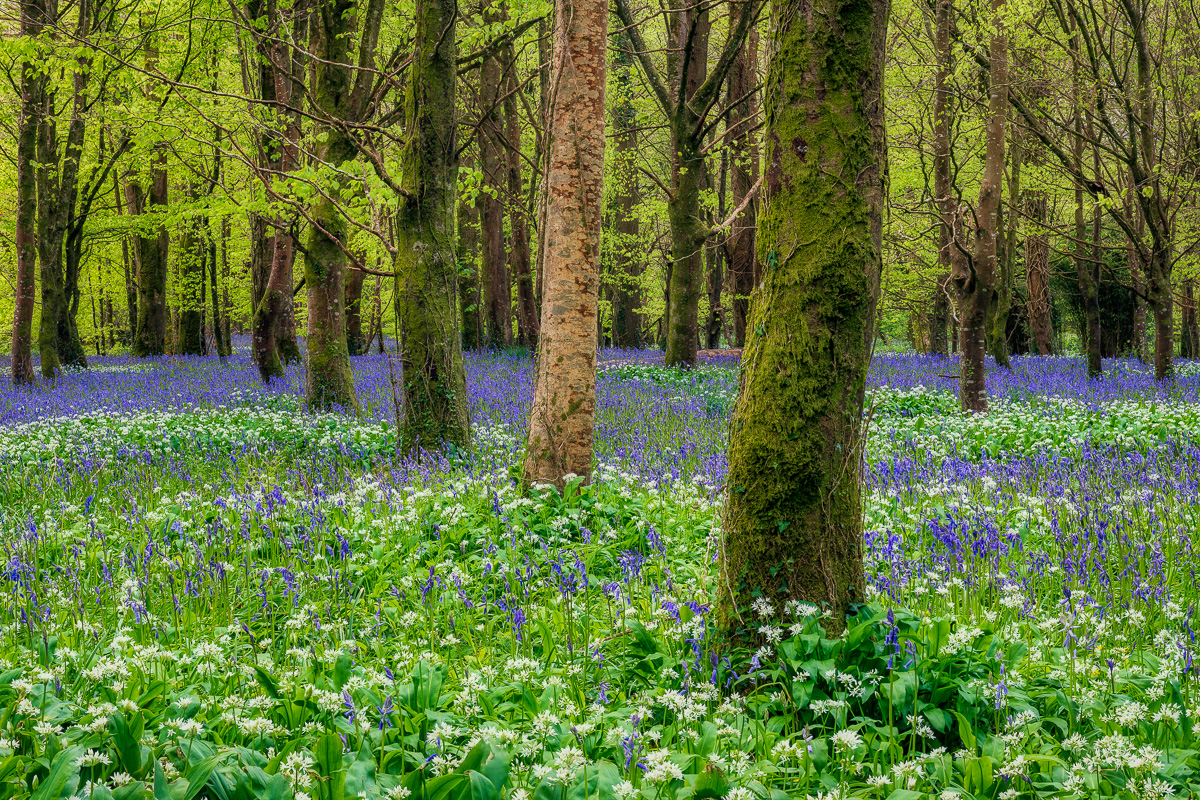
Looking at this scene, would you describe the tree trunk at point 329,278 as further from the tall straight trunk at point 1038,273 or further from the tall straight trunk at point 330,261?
the tall straight trunk at point 1038,273

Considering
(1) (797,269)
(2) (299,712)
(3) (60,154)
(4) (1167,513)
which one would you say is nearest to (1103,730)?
(1) (797,269)

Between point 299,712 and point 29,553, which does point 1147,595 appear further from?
point 29,553

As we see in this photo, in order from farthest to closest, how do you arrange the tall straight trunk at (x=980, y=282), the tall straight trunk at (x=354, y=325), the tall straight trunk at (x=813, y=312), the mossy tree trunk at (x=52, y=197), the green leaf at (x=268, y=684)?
the tall straight trunk at (x=354, y=325) < the mossy tree trunk at (x=52, y=197) < the tall straight trunk at (x=980, y=282) < the tall straight trunk at (x=813, y=312) < the green leaf at (x=268, y=684)

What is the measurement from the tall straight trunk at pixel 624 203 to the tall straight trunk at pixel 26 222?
15.6 m

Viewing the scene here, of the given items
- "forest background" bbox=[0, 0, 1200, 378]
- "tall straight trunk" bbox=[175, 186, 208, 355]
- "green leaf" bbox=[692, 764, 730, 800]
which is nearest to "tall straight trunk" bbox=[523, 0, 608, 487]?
"forest background" bbox=[0, 0, 1200, 378]

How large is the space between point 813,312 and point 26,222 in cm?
1834

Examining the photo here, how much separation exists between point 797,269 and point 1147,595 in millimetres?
2659

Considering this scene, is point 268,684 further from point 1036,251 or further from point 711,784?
point 1036,251

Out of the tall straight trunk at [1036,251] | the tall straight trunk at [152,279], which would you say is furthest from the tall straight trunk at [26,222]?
the tall straight trunk at [1036,251]

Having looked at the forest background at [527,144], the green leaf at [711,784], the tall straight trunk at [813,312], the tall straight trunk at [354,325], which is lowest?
the green leaf at [711,784]

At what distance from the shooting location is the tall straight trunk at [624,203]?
26938mm

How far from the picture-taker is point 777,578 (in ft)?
10.7

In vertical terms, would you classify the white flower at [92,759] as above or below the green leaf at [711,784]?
above

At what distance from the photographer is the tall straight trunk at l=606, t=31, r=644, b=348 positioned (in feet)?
88.4
